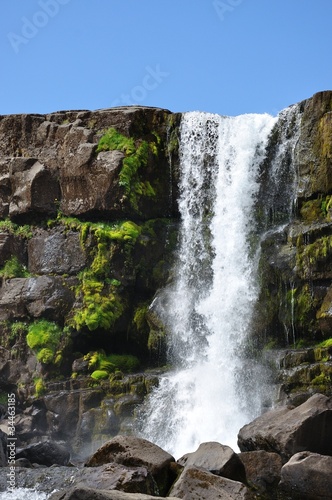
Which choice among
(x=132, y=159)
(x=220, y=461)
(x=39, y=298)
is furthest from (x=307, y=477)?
(x=132, y=159)

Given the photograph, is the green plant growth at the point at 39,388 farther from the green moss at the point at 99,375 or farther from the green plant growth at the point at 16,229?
the green plant growth at the point at 16,229

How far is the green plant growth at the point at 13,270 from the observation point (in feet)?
81.9

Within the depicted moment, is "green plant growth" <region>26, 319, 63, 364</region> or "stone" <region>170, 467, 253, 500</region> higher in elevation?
"green plant growth" <region>26, 319, 63, 364</region>

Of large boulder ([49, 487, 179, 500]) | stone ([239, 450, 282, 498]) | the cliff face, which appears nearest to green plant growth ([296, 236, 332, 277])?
the cliff face

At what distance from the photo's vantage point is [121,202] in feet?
79.9

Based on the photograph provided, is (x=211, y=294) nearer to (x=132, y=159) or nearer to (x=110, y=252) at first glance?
(x=110, y=252)

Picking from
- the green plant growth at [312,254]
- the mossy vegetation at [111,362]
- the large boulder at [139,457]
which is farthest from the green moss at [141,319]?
the large boulder at [139,457]

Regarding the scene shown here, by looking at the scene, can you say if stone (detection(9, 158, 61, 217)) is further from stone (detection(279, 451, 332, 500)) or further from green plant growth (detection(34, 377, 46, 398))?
stone (detection(279, 451, 332, 500))

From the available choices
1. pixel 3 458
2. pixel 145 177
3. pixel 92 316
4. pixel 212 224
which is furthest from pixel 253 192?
pixel 3 458

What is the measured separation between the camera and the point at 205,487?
12008 millimetres

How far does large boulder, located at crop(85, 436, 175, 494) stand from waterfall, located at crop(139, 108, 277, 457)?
563cm

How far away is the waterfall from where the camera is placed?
67.5 ft

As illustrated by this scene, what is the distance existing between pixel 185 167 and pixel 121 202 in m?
2.47

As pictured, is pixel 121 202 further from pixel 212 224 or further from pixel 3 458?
pixel 3 458
